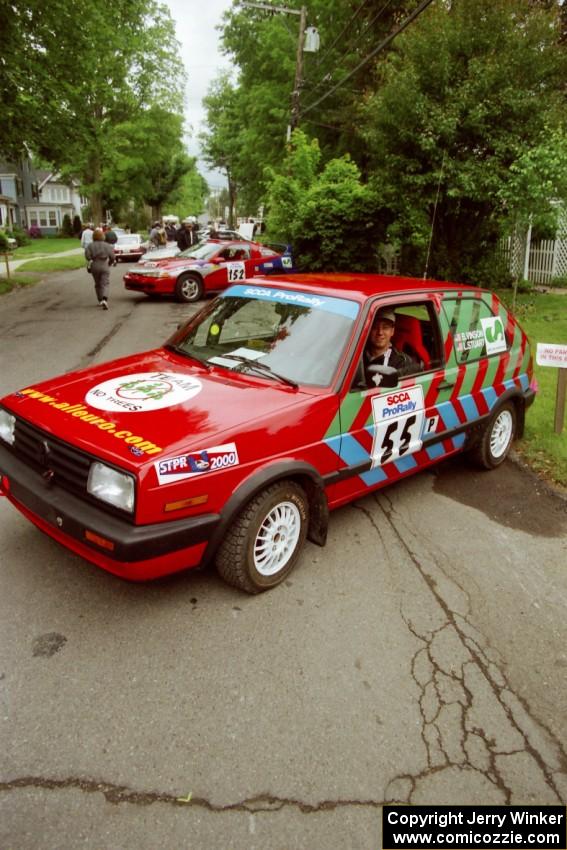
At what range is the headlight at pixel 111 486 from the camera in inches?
114

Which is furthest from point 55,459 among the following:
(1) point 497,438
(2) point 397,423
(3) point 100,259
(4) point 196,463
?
(3) point 100,259

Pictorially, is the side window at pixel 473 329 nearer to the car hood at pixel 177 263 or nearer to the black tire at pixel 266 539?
the black tire at pixel 266 539

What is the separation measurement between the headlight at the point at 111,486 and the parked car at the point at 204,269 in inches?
492

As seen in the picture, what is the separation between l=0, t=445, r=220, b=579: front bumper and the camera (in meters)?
2.88

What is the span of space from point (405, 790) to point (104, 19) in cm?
1795

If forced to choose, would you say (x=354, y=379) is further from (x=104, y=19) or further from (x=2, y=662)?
(x=104, y=19)

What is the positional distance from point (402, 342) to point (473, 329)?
641mm

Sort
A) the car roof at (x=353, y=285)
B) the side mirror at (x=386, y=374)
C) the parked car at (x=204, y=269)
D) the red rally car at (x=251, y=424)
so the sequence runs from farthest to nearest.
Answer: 1. the parked car at (x=204, y=269)
2. the car roof at (x=353, y=285)
3. the side mirror at (x=386, y=374)
4. the red rally car at (x=251, y=424)

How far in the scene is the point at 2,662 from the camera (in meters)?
2.89

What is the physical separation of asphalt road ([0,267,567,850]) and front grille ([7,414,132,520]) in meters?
0.65

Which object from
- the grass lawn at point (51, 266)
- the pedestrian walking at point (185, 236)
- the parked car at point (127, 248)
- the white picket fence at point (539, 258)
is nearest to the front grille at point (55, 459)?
the white picket fence at point (539, 258)

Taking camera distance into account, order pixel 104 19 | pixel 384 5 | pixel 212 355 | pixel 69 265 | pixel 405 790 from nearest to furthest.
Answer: pixel 405 790, pixel 212 355, pixel 104 19, pixel 384 5, pixel 69 265

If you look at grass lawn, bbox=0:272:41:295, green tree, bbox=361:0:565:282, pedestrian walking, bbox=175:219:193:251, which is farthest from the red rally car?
pedestrian walking, bbox=175:219:193:251

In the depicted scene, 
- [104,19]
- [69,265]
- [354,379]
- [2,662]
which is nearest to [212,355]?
[354,379]
